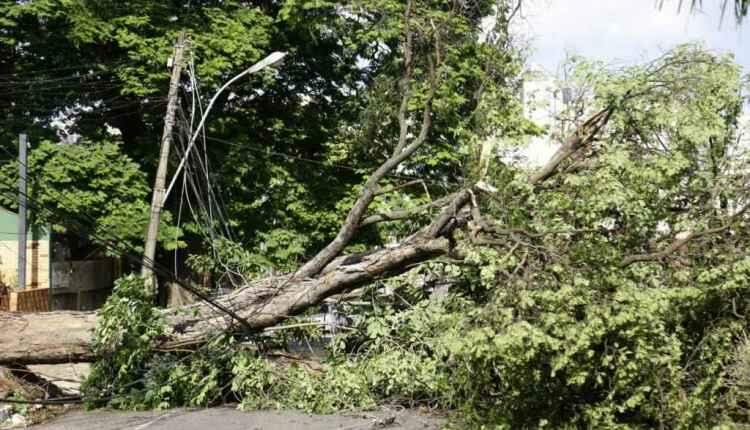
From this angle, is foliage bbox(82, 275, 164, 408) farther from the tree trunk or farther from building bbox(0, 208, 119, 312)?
building bbox(0, 208, 119, 312)

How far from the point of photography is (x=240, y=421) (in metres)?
8.85

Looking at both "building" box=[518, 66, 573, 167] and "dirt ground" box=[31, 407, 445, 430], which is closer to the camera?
"dirt ground" box=[31, 407, 445, 430]

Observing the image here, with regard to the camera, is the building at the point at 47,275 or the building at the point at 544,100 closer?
the building at the point at 544,100

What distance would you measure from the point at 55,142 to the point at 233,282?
7.72 metres

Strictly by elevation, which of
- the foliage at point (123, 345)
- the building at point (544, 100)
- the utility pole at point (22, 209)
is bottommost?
the foliage at point (123, 345)

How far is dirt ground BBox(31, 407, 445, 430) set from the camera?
28.1 feet

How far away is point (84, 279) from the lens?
70.7ft

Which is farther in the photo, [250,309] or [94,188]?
[94,188]

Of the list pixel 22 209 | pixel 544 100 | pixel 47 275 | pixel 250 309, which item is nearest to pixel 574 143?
pixel 544 100

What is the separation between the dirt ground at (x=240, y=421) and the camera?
8578 mm

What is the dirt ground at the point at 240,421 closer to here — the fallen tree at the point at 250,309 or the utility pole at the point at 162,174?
the fallen tree at the point at 250,309

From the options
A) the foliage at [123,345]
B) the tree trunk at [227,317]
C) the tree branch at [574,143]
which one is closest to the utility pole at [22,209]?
the tree trunk at [227,317]

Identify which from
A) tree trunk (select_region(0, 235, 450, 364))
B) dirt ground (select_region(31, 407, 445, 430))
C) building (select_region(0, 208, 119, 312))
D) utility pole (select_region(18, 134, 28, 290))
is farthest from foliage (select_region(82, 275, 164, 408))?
building (select_region(0, 208, 119, 312))

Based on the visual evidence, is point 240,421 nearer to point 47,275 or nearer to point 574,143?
point 574,143
